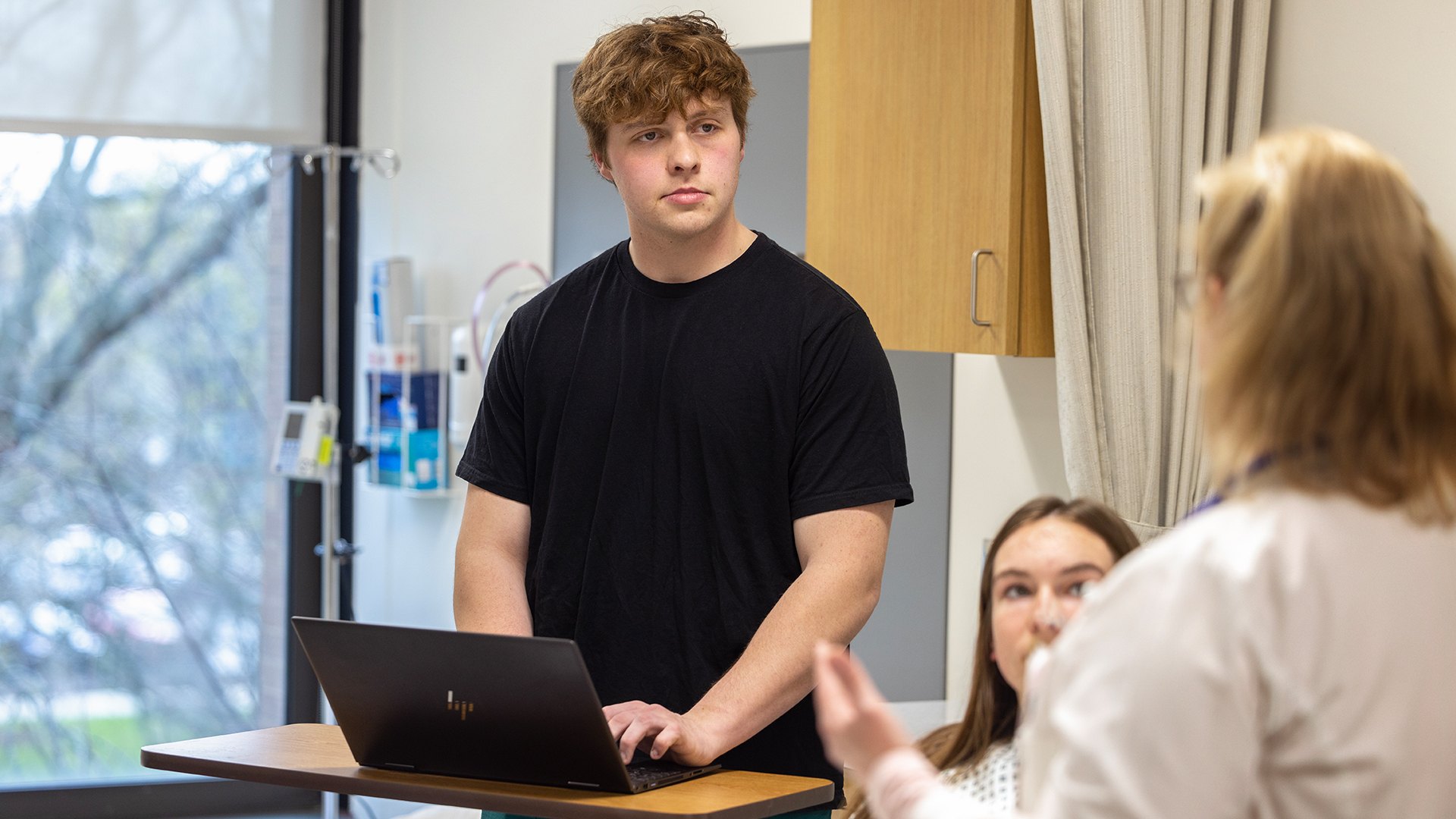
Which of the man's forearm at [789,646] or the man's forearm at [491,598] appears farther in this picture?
Result: the man's forearm at [491,598]

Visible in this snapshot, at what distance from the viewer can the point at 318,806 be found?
402 centimetres

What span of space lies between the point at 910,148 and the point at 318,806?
2619mm

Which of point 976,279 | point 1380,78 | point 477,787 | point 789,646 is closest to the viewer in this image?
point 477,787

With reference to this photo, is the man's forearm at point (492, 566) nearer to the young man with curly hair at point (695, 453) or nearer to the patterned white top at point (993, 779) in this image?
the young man with curly hair at point (695, 453)

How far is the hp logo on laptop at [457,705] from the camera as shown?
134 centimetres

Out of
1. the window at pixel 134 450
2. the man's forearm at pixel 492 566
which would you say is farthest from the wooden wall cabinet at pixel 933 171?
the window at pixel 134 450

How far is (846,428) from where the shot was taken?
5.60 feet

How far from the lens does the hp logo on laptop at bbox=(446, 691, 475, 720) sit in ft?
4.41

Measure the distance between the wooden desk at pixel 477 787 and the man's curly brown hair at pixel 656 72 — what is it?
0.80 metres

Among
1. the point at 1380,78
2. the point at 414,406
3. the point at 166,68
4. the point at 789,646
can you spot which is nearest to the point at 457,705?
the point at 789,646

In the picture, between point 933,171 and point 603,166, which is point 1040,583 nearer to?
point 603,166

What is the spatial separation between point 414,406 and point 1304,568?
326cm

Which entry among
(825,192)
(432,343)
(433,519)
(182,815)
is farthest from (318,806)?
(825,192)

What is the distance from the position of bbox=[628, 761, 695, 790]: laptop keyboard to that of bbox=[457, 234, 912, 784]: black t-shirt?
222mm
